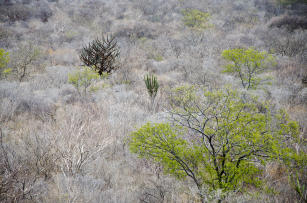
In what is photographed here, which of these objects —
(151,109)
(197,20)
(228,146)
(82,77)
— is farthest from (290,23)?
(228,146)

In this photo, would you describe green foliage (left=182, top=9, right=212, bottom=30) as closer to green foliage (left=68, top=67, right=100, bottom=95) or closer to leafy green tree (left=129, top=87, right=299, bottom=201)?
green foliage (left=68, top=67, right=100, bottom=95)

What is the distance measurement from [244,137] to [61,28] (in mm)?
22375

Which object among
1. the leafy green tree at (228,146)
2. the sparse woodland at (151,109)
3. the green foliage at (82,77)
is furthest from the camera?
the green foliage at (82,77)

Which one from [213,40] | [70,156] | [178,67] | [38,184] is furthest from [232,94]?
[213,40]

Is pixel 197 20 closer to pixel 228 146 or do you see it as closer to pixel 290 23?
pixel 290 23

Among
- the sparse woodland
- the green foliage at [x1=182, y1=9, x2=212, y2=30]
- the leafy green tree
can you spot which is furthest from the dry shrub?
the leafy green tree

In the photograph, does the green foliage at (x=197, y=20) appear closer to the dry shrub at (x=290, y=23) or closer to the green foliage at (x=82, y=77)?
the dry shrub at (x=290, y=23)

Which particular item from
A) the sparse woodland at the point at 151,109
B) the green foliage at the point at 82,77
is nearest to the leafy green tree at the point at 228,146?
the sparse woodland at the point at 151,109

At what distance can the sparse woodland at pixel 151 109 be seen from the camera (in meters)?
2.09

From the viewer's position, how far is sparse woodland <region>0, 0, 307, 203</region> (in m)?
2.09

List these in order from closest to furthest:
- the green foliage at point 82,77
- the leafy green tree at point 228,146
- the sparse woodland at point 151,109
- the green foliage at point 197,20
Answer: the leafy green tree at point 228,146 → the sparse woodland at point 151,109 → the green foliage at point 82,77 → the green foliage at point 197,20

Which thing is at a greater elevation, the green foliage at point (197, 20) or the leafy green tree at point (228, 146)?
the green foliage at point (197, 20)

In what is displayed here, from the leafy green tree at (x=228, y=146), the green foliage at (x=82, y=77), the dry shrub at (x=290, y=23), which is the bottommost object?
the leafy green tree at (x=228, y=146)

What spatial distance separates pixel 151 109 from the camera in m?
5.84
